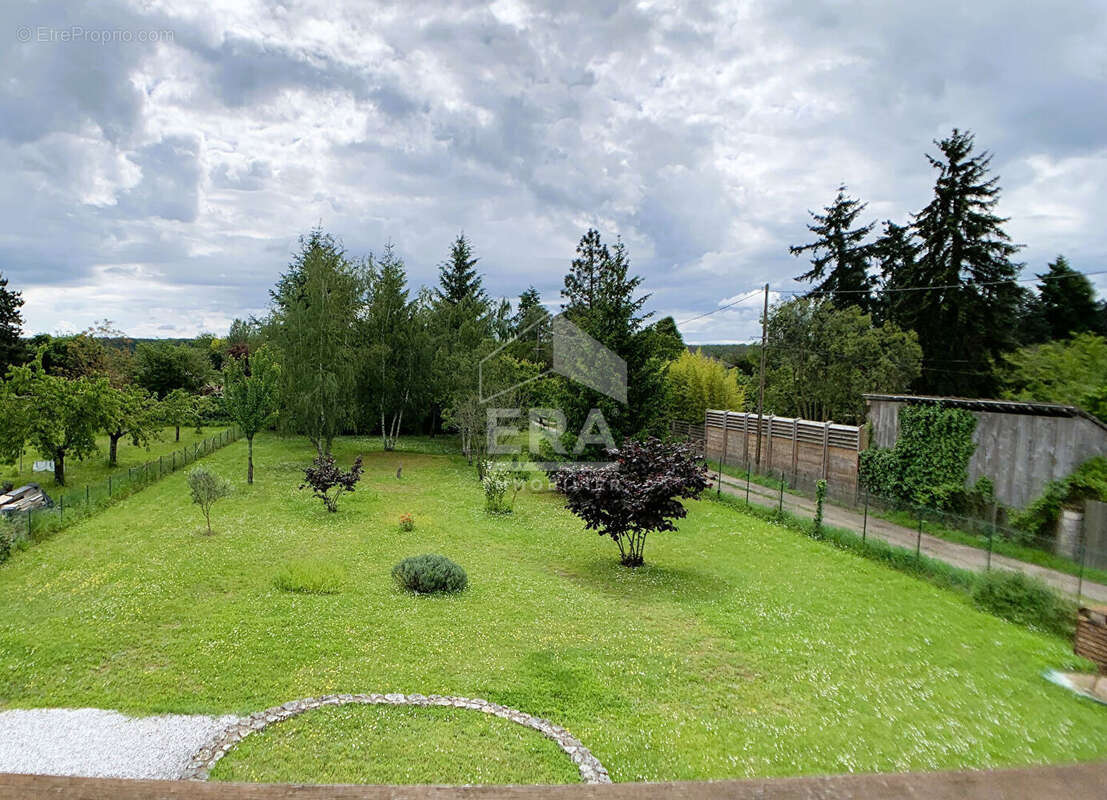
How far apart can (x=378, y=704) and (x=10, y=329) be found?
52.4 meters

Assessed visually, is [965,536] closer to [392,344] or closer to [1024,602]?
[1024,602]

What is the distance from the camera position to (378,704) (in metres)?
7.30

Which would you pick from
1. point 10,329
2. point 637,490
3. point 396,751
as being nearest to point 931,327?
point 637,490

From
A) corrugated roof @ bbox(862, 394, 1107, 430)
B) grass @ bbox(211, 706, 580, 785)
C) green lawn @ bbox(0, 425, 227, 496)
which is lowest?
green lawn @ bbox(0, 425, 227, 496)

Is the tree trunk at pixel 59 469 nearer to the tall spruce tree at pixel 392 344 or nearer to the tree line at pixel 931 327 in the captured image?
the tall spruce tree at pixel 392 344

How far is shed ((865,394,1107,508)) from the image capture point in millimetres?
15625

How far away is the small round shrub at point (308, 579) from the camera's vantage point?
11584 millimetres

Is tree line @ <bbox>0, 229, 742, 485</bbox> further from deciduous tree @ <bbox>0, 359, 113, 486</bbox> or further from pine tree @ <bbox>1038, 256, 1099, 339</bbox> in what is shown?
pine tree @ <bbox>1038, 256, 1099, 339</bbox>

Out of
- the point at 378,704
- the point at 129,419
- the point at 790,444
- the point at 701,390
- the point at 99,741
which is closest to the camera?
the point at 99,741

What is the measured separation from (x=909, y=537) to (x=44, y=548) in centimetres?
2166

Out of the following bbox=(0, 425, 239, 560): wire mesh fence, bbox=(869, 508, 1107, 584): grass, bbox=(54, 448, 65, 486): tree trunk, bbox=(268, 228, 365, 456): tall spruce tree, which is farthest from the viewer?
bbox=(268, 228, 365, 456): tall spruce tree

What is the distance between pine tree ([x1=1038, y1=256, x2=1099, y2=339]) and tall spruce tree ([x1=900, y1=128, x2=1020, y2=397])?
9.94 metres

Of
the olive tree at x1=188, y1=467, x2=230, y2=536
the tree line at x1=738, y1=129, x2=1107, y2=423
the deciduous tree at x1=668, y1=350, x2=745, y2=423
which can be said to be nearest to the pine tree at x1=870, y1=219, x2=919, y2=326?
the tree line at x1=738, y1=129, x2=1107, y2=423

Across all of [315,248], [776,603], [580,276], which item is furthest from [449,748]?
[580,276]
